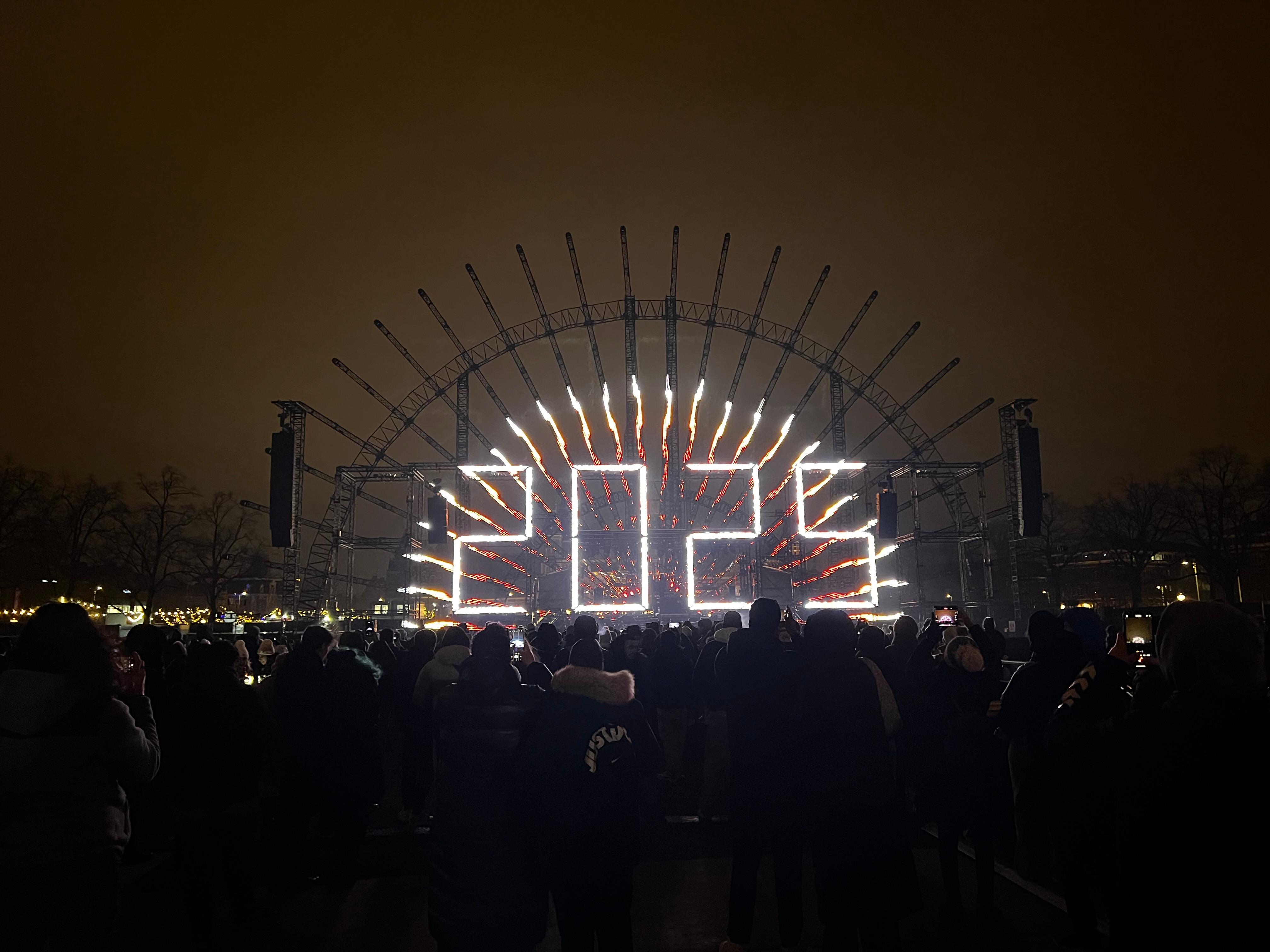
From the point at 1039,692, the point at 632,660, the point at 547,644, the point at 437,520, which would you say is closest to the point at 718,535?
the point at 437,520

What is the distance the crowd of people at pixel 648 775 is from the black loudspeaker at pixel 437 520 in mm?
22448

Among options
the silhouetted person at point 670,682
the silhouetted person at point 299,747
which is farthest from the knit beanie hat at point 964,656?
the silhouetted person at point 670,682

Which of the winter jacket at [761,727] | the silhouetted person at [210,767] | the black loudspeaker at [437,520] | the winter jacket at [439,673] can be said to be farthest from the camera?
the black loudspeaker at [437,520]

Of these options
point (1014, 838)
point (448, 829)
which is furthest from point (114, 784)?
point (1014, 838)

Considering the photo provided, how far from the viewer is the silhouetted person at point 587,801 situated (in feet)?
12.3

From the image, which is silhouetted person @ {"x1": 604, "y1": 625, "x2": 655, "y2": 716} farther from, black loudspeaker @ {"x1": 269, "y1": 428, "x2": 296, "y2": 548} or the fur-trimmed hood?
black loudspeaker @ {"x1": 269, "y1": 428, "x2": 296, "y2": 548}

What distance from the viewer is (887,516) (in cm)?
3014

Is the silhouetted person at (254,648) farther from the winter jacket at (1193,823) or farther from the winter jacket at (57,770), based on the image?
the winter jacket at (1193,823)

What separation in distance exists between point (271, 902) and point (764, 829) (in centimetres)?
368

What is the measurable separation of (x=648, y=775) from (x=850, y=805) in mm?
1149

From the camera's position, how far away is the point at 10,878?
11.0ft

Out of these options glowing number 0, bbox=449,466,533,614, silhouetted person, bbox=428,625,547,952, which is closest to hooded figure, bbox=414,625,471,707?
silhouetted person, bbox=428,625,547,952

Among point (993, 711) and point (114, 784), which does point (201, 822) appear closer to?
point (114, 784)

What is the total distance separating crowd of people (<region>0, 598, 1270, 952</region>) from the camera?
2.32 meters
